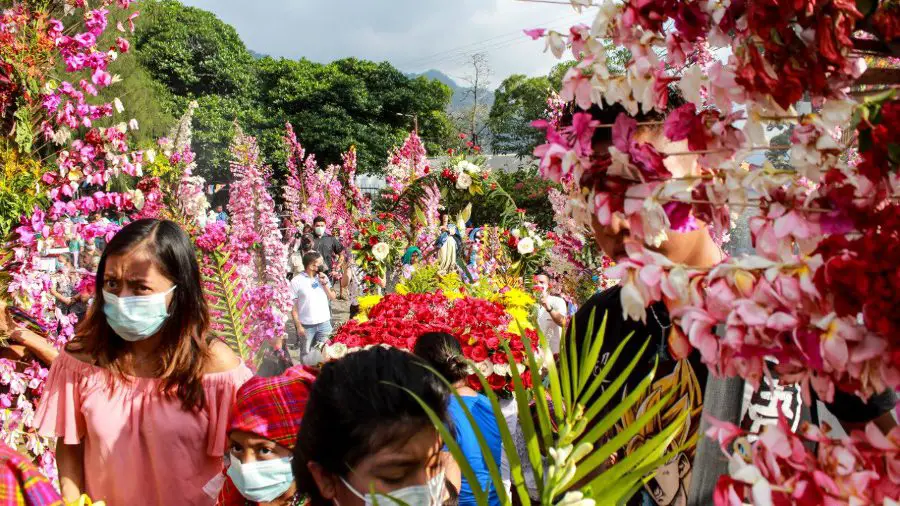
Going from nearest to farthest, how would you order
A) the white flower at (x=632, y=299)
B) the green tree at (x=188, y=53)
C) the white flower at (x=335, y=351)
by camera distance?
1. the white flower at (x=632, y=299)
2. the white flower at (x=335, y=351)
3. the green tree at (x=188, y=53)

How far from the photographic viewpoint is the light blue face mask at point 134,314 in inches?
96.3

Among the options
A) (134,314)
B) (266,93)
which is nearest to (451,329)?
(134,314)

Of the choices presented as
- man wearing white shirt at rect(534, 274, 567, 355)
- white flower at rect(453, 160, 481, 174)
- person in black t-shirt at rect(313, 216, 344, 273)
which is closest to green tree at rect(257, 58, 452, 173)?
person in black t-shirt at rect(313, 216, 344, 273)

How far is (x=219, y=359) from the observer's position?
257cm

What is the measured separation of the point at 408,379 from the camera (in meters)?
1.76

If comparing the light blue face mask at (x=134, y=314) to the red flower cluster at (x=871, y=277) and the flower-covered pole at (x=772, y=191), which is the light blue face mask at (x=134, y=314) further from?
the red flower cluster at (x=871, y=277)

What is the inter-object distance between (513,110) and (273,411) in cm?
4553

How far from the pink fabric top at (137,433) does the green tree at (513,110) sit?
42274 millimetres

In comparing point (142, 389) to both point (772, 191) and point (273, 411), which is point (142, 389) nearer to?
point (273, 411)

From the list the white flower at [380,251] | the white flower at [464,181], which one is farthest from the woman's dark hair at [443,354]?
the white flower at [464,181]

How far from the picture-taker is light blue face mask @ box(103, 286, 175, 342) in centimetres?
245

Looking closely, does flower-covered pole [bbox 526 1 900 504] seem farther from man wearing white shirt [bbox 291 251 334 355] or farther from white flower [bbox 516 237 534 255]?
man wearing white shirt [bbox 291 251 334 355]

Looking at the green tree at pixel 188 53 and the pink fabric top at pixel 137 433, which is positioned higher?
the green tree at pixel 188 53

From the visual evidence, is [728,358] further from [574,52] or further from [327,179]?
[327,179]
